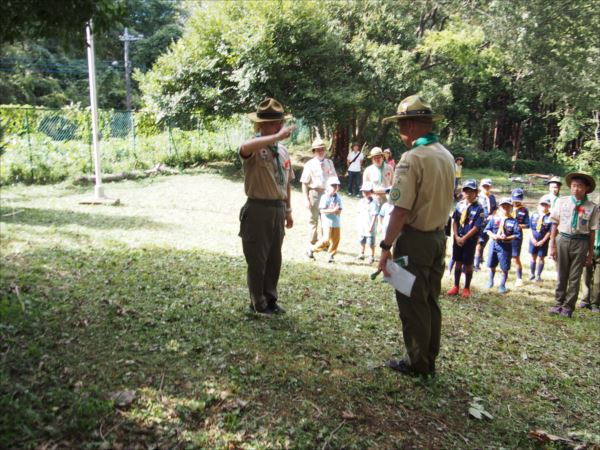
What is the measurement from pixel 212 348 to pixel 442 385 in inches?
78.2

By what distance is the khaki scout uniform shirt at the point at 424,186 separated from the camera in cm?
379

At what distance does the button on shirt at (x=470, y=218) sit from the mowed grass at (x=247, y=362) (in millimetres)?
1093

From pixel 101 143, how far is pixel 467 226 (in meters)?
14.9

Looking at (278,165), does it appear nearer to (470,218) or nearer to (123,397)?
(123,397)

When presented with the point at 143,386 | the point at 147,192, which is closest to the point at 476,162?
the point at 147,192

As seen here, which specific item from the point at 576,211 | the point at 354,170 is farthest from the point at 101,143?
the point at 576,211

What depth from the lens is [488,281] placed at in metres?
8.59

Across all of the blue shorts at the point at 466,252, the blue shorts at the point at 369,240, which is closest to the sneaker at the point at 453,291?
the blue shorts at the point at 466,252

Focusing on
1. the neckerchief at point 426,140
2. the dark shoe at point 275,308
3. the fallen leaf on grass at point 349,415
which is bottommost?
the fallen leaf on grass at point 349,415

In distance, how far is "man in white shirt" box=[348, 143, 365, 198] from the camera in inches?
695

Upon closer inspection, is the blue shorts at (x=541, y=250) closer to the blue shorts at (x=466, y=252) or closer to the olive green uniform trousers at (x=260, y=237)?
the blue shorts at (x=466, y=252)

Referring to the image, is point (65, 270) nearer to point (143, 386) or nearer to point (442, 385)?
point (143, 386)

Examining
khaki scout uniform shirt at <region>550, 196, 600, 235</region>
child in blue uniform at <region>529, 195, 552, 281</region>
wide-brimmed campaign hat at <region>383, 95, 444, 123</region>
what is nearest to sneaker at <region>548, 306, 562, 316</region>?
khaki scout uniform shirt at <region>550, 196, 600, 235</region>

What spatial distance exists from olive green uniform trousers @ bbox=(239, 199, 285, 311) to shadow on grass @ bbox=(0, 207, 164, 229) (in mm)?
5660
